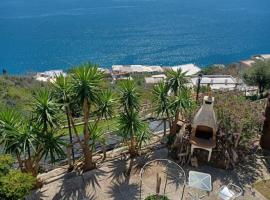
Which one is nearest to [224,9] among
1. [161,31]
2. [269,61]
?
[161,31]

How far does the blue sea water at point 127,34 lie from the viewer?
56.4 meters

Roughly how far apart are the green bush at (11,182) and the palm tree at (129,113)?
3.41 meters

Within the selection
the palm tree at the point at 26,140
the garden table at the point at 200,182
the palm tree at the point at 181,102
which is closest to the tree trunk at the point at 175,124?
the palm tree at the point at 181,102

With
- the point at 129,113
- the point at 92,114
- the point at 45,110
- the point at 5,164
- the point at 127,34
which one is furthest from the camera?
the point at 127,34

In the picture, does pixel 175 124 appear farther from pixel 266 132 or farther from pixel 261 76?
pixel 261 76

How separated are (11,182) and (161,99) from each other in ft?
17.2

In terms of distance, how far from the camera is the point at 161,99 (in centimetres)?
1008

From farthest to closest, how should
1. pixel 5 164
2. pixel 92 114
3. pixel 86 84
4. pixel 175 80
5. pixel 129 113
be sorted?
pixel 175 80 < pixel 92 114 < pixel 129 113 < pixel 86 84 < pixel 5 164

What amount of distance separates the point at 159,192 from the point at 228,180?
2205 mm

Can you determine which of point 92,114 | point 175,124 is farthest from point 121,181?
point 175,124

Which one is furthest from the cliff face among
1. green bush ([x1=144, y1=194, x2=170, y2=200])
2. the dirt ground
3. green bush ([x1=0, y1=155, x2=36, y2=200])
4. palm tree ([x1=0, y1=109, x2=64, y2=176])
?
green bush ([x1=0, y1=155, x2=36, y2=200])

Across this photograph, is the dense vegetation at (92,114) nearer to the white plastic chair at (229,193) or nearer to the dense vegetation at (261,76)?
the white plastic chair at (229,193)

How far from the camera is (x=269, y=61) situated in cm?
2377

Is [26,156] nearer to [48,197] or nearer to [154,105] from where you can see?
[48,197]
